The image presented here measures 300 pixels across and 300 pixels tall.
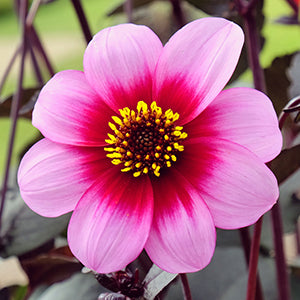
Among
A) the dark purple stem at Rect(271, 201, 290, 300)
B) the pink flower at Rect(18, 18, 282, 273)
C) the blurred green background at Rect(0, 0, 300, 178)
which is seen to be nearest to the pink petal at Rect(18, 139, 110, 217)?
the pink flower at Rect(18, 18, 282, 273)

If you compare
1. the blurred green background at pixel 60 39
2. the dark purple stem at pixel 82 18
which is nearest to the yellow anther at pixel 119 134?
the dark purple stem at pixel 82 18

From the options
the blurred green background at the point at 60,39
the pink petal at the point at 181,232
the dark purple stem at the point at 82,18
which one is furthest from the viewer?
the blurred green background at the point at 60,39

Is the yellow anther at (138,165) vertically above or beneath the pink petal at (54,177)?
beneath

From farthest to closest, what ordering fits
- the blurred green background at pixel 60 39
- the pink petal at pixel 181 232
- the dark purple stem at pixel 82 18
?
the blurred green background at pixel 60 39
the dark purple stem at pixel 82 18
the pink petal at pixel 181 232

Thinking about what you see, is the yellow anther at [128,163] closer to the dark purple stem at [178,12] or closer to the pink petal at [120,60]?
the pink petal at [120,60]

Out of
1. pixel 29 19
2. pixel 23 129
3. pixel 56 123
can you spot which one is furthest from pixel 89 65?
pixel 23 129

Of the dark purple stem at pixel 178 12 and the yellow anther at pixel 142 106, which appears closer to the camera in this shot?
the yellow anther at pixel 142 106

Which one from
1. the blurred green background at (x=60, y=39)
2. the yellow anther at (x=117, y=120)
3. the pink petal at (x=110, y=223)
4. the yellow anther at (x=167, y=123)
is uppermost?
the yellow anther at (x=117, y=120)

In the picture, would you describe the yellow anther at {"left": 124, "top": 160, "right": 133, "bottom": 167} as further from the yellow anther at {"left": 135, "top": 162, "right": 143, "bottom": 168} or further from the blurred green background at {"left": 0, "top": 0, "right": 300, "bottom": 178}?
the blurred green background at {"left": 0, "top": 0, "right": 300, "bottom": 178}
